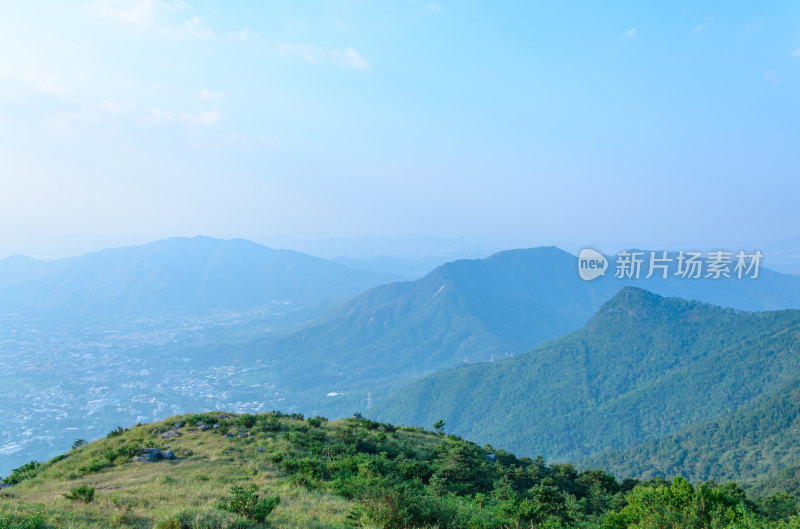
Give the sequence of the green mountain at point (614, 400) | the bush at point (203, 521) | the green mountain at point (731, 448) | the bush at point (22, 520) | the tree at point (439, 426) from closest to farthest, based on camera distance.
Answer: the bush at point (22, 520) → the bush at point (203, 521) → the tree at point (439, 426) → the green mountain at point (731, 448) → the green mountain at point (614, 400)

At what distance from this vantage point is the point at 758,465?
104 m

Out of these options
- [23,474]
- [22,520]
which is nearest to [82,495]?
[22,520]

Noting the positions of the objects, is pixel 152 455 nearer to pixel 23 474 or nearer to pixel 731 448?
pixel 23 474

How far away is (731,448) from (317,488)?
14760cm

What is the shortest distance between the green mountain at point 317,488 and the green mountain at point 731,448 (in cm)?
10481

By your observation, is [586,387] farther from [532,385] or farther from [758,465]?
[758,465]

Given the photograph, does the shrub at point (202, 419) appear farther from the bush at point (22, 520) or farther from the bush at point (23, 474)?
the bush at point (22, 520)

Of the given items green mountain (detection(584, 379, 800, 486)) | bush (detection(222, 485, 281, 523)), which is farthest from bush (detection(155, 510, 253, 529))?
green mountain (detection(584, 379, 800, 486))

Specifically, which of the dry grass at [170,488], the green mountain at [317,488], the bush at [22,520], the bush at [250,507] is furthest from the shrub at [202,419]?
the bush at [250,507]

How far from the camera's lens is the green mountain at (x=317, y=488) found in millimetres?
11773

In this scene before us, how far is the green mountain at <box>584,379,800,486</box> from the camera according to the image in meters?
104

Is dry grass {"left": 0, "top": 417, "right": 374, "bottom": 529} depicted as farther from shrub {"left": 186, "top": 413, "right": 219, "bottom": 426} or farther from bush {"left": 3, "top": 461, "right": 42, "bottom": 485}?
shrub {"left": 186, "top": 413, "right": 219, "bottom": 426}

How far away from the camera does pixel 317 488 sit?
17281mm

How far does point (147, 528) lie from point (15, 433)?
179m
